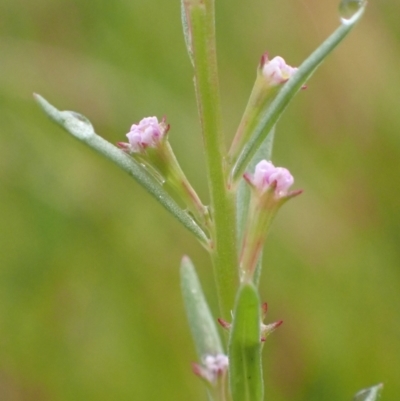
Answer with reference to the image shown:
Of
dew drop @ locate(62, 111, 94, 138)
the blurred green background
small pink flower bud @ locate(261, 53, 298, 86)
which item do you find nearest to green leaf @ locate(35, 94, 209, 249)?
dew drop @ locate(62, 111, 94, 138)

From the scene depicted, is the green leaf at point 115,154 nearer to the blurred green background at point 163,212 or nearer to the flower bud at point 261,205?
the flower bud at point 261,205

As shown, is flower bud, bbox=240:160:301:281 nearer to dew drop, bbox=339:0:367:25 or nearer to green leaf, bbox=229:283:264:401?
green leaf, bbox=229:283:264:401

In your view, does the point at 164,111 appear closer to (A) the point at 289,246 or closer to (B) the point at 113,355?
(A) the point at 289,246

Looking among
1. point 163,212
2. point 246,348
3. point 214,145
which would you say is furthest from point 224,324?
point 163,212

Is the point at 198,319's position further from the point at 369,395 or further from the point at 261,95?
the point at 261,95

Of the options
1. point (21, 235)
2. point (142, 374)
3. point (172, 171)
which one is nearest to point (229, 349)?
point (172, 171)
